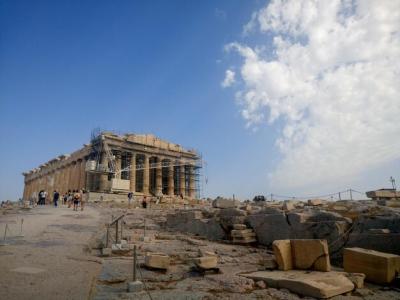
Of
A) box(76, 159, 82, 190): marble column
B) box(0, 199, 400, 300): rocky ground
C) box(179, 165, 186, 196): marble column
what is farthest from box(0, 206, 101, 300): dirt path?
box(179, 165, 186, 196): marble column

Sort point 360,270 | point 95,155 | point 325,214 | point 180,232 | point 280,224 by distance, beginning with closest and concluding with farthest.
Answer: point 360,270, point 325,214, point 280,224, point 180,232, point 95,155

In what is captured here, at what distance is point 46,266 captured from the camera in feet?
19.9

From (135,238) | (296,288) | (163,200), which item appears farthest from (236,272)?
(163,200)

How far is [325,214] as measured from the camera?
28.5ft

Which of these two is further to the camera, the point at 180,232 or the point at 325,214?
the point at 180,232

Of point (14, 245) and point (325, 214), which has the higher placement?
point (325, 214)

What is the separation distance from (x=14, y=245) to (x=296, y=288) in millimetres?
6958

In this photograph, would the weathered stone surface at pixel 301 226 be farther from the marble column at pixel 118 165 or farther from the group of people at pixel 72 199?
the marble column at pixel 118 165

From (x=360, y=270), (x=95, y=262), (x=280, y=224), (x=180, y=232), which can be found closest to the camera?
(x=360, y=270)

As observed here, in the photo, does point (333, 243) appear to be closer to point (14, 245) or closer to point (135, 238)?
point (135, 238)

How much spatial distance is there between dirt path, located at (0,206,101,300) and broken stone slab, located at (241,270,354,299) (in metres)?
2.93

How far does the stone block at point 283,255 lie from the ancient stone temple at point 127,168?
2819 centimetres

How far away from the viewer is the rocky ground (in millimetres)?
4809

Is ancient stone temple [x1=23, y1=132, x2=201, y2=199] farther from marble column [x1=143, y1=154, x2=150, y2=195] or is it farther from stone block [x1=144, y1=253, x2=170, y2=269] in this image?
stone block [x1=144, y1=253, x2=170, y2=269]
